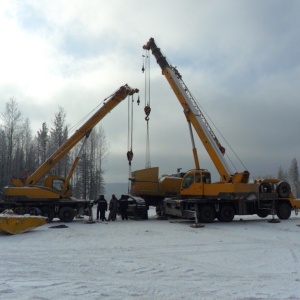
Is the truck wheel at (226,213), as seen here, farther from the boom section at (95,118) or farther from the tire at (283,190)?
the boom section at (95,118)

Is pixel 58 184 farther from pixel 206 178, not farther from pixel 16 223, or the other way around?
pixel 206 178

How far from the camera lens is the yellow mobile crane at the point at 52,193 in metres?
20.5

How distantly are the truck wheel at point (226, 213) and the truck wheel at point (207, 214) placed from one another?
0.43 meters

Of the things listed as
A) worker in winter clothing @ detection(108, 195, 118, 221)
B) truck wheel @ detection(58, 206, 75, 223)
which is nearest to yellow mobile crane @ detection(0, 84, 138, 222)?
truck wheel @ detection(58, 206, 75, 223)

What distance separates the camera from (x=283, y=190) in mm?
22234

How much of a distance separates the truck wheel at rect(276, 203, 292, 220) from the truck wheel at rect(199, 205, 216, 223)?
458 cm

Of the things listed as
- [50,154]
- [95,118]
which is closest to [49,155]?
[50,154]

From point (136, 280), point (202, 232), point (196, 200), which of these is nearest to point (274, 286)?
point (136, 280)

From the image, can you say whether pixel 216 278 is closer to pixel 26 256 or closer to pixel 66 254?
pixel 66 254

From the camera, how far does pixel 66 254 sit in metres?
10.3

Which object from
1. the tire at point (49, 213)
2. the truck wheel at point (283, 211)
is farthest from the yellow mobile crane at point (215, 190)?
the tire at point (49, 213)

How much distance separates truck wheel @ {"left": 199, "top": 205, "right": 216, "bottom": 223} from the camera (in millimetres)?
20234

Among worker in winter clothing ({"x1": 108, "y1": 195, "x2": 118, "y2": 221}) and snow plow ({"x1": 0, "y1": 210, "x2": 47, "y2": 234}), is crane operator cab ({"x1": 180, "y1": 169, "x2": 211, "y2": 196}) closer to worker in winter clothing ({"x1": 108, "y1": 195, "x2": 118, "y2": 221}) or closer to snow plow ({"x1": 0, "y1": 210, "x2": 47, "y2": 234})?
worker in winter clothing ({"x1": 108, "y1": 195, "x2": 118, "y2": 221})

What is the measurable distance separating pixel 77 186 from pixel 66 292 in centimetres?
5032
